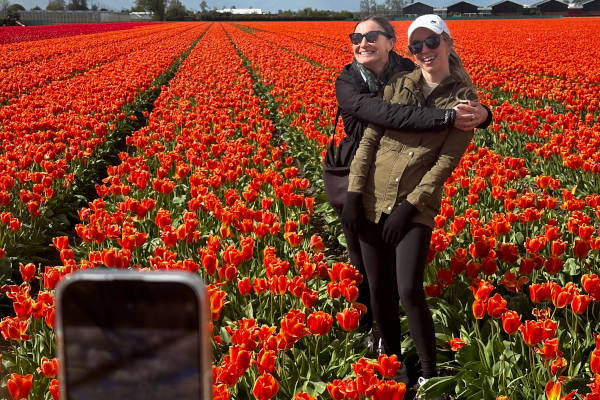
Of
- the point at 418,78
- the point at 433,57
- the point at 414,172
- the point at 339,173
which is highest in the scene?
the point at 433,57

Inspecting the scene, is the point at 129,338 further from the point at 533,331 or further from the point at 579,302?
the point at 579,302

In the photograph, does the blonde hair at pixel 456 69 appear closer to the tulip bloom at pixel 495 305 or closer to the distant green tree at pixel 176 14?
the tulip bloom at pixel 495 305

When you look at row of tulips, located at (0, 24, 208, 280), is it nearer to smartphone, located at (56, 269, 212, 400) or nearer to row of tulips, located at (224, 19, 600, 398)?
row of tulips, located at (224, 19, 600, 398)

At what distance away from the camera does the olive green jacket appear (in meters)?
2.99

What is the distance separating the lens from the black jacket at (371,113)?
2902 millimetres

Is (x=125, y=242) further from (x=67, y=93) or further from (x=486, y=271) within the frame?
(x=67, y=93)

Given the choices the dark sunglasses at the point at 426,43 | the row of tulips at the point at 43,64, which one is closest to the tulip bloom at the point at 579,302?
the dark sunglasses at the point at 426,43

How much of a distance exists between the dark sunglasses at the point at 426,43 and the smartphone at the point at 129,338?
2.51 meters

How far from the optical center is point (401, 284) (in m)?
3.14

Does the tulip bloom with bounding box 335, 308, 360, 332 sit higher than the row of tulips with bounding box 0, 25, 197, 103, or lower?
lower

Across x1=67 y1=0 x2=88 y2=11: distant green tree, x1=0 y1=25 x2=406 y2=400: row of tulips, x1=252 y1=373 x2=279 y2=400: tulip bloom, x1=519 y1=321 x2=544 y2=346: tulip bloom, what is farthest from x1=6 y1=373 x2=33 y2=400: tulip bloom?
x1=67 y1=0 x2=88 y2=11: distant green tree

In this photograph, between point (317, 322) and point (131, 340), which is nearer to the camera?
point (131, 340)

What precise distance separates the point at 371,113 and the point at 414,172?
14.7 inches

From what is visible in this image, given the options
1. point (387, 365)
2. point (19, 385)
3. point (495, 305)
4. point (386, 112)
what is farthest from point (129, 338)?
point (495, 305)
